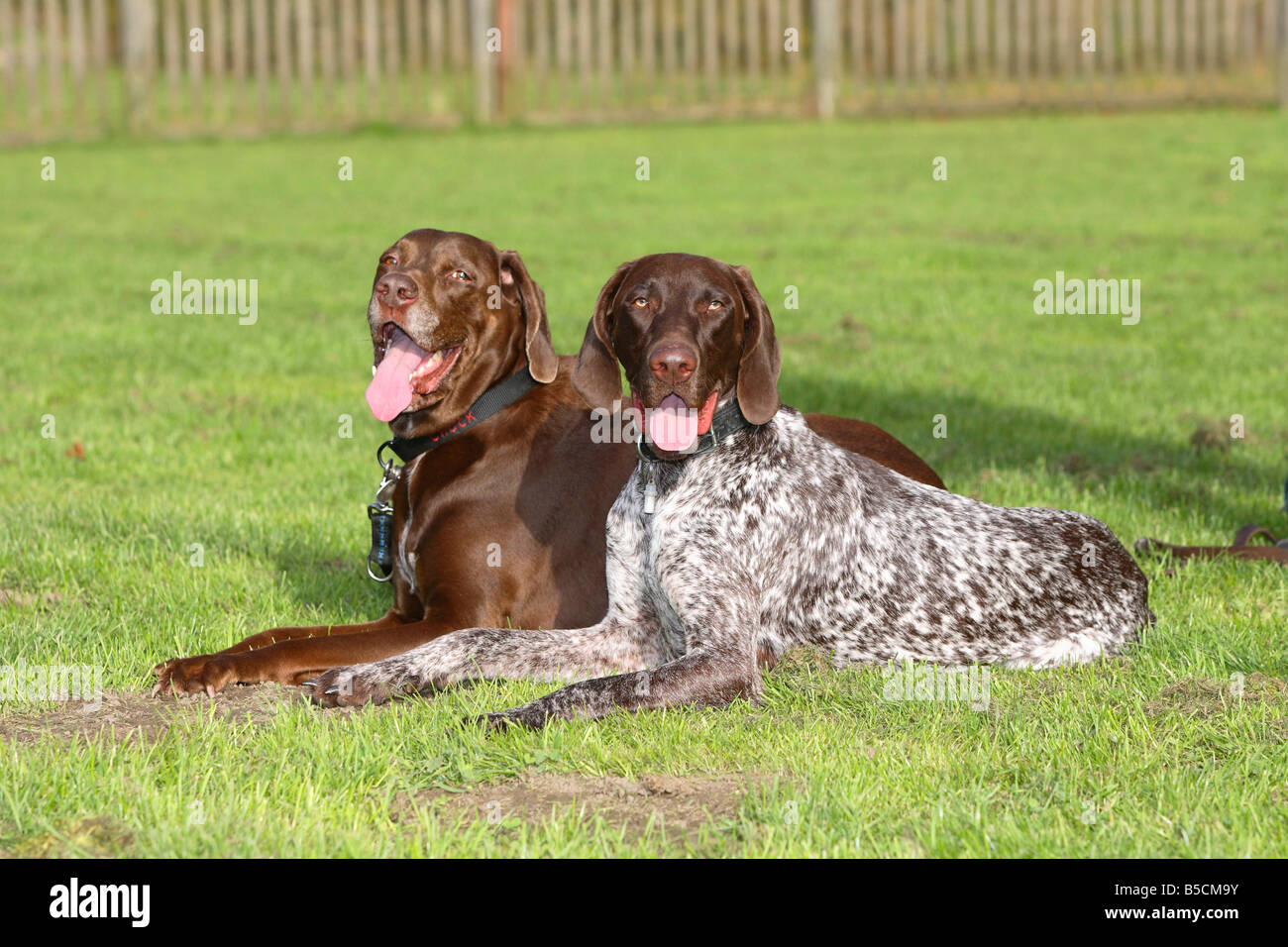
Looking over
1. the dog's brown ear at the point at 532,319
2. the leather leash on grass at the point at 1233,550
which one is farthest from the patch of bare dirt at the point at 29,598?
the leather leash on grass at the point at 1233,550

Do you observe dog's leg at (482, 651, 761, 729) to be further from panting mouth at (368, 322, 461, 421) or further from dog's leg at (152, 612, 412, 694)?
panting mouth at (368, 322, 461, 421)

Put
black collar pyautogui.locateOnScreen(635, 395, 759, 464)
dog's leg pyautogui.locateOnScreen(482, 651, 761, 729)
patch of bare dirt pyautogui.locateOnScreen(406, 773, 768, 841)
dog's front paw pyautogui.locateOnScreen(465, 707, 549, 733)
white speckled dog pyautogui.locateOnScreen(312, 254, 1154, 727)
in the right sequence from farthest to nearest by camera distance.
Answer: black collar pyautogui.locateOnScreen(635, 395, 759, 464)
white speckled dog pyautogui.locateOnScreen(312, 254, 1154, 727)
dog's leg pyautogui.locateOnScreen(482, 651, 761, 729)
dog's front paw pyautogui.locateOnScreen(465, 707, 549, 733)
patch of bare dirt pyautogui.locateOnScreen(406, 773, 768, 841)

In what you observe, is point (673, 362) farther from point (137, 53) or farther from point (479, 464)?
point (137, 53)

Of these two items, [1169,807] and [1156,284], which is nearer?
[1169,807]

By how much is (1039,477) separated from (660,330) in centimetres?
324

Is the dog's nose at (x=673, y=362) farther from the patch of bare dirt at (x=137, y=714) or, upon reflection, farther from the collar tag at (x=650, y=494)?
the patch of bare dirt at (x=137, y=714)

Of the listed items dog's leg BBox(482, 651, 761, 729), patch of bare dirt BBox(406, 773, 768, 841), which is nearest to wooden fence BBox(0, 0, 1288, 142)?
dog's leg BBox(482, 651, 761, 729)

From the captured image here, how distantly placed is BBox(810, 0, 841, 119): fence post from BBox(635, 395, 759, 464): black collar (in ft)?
50.6

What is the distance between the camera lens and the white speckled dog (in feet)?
14.7

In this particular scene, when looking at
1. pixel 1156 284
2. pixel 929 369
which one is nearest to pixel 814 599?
pixel 929 369

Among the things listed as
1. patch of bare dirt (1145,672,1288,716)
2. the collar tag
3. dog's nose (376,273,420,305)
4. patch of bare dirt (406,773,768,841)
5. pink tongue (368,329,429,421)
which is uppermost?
dog's nose (376,273,420,305)

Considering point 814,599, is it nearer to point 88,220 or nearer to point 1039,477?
point 1039,477

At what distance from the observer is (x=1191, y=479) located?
23.3 ft

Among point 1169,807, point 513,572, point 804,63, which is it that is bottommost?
point 1169,807
